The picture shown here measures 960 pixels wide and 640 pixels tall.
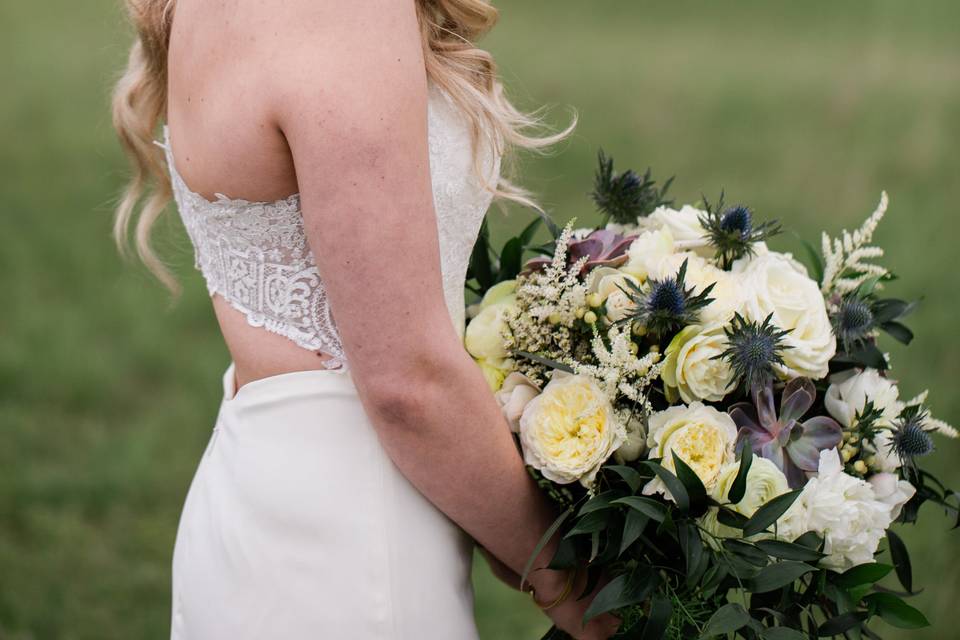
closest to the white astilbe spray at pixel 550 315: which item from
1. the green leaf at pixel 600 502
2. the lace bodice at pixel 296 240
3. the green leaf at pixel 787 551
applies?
the lace bodice at pixel 296 240

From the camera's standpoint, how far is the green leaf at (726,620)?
1.50 m

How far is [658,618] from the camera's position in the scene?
1547mm

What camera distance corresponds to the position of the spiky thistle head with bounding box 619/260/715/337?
1.64m

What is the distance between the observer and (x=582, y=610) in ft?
5.94

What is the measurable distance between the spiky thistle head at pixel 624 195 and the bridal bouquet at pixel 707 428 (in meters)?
0.19

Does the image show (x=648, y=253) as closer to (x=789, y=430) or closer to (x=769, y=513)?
(x=789, y=430)

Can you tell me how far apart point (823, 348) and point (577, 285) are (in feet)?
1.45

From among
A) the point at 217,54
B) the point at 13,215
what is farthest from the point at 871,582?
the point at 13,215

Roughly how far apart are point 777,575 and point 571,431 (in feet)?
1.31

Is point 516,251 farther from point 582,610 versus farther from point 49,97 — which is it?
point 49,97

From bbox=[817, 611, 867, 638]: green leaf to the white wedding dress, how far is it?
63 centimetres

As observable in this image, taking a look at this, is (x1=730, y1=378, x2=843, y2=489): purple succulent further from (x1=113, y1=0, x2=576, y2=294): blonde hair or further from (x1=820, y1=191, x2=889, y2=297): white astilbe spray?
(x1=113, y1=0, x2=576, y2=294): blonde hair

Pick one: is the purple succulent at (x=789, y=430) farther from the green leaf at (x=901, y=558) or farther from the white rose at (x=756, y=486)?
the green leaf at (x=901, y=558)

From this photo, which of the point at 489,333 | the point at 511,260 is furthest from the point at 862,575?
the point at 511,260
